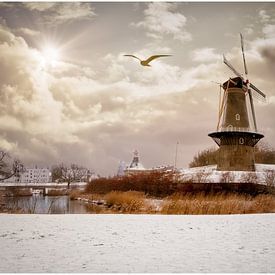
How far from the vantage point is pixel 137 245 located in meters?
4.09

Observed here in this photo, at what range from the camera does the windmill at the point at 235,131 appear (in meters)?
17.8

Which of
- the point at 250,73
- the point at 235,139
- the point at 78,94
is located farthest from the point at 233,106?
the point at 78,94

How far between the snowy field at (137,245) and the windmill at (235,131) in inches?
484

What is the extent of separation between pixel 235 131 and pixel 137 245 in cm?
1430

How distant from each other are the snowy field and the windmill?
12288 millimetres

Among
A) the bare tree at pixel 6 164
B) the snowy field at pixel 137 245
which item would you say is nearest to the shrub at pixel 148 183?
the bare tree at pixel 6 164

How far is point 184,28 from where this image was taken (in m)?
9.46

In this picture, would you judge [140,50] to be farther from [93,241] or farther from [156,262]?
[156,262]

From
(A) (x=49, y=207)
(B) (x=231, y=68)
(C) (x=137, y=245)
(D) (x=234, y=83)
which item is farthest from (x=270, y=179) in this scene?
(C) (x=137, y=245)

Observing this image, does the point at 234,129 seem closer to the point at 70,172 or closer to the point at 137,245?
the point at 137,245

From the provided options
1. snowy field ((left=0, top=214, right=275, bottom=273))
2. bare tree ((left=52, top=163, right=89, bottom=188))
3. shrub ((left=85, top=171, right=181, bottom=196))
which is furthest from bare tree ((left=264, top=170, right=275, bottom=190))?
bare tree ((left=52, top=163, right=89, bottom=188))

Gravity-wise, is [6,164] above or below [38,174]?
above

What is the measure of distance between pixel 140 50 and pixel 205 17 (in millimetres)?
1907

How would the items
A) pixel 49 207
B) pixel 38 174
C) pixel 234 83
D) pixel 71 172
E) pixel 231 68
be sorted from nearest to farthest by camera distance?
pixel 49 207 < pixel 234 83 < pixel 231 68 < pixel 71 172 < pixel 38 174
